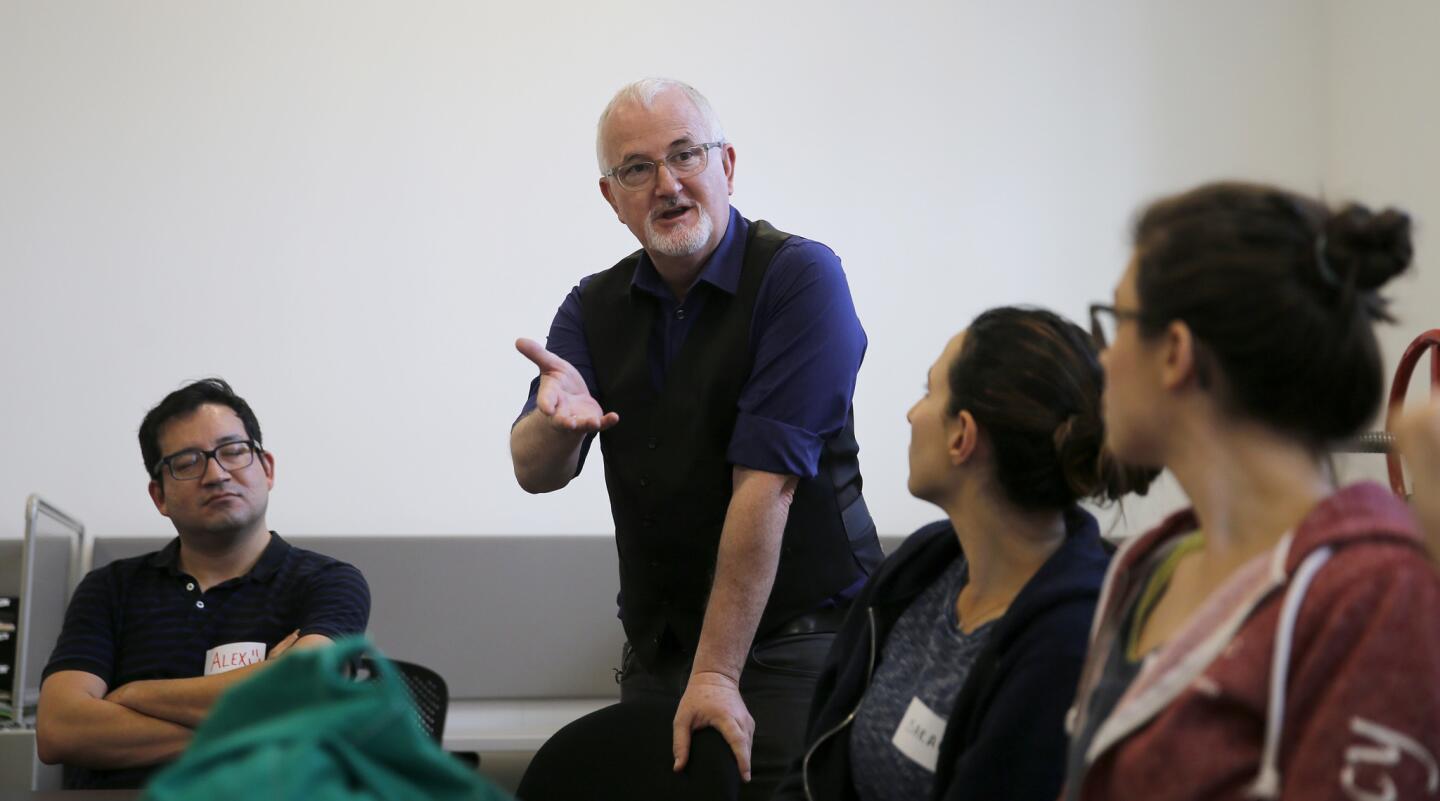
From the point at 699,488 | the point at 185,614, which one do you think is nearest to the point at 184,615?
the point at 185,614

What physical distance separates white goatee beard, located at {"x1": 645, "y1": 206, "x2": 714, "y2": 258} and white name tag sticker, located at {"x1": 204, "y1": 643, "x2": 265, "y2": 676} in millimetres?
1076

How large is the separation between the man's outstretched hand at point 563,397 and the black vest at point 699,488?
0.15 meters

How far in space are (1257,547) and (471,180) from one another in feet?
11.2

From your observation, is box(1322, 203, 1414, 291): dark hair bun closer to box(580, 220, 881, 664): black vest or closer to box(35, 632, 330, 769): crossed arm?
box(580, 220, 881, 664): black vest

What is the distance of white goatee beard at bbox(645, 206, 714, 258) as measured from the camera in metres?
2.34

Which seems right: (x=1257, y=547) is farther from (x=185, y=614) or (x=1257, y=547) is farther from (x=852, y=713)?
(x=185, y=614)

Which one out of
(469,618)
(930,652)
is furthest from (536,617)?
(930,652)

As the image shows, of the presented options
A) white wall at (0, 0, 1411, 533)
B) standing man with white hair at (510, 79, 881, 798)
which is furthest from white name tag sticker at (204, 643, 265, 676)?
white wall at (0, 0, 1411, 533)

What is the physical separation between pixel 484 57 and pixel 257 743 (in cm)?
359

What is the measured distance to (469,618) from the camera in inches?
160

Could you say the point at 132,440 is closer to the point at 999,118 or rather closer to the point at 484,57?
the point at 484,57

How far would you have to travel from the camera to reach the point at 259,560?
9.07 ft

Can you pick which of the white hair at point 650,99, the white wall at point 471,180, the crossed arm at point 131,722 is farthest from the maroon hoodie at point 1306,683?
the white wall at point 471,180

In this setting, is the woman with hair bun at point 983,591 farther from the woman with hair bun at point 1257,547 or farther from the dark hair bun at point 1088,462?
the woman with hair bun at point 1257,547
